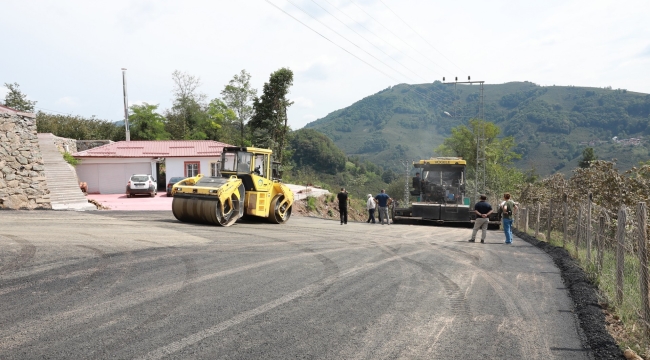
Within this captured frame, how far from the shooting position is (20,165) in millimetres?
19984

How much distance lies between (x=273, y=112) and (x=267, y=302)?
1957 inches

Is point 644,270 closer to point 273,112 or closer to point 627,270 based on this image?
point 627,270

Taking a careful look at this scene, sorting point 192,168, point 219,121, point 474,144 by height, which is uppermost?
point 219,121

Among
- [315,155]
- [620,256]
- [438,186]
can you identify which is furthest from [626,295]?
[315,155]

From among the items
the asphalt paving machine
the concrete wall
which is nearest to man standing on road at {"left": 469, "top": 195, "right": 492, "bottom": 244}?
the asphalt paving machine

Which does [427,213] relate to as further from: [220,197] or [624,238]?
[624,238]

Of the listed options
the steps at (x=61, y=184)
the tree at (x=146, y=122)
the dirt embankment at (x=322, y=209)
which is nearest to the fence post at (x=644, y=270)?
the steps at (x=61, y=184)

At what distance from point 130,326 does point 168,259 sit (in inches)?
164

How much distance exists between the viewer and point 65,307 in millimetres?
6648

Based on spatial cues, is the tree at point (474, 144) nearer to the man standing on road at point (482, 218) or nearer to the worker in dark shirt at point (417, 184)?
the worker in dark shirt at point (417, 184)

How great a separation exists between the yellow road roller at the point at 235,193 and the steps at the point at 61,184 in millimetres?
9385

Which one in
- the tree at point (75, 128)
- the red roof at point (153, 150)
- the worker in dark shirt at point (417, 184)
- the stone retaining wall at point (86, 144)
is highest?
the tree at point (75, 128)

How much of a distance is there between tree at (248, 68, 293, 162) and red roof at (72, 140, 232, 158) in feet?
37.9

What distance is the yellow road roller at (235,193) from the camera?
1658cm
